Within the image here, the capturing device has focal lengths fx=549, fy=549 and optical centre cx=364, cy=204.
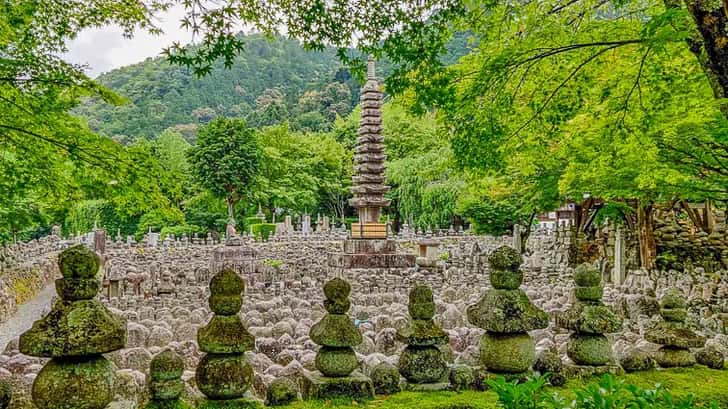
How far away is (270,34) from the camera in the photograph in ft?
17.8

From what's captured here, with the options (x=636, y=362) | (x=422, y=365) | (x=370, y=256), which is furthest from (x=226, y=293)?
(x=370, y=256)

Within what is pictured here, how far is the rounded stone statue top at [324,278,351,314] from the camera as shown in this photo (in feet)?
13.8

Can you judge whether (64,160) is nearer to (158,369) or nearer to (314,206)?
(158,369)

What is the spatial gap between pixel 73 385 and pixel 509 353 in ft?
10.4

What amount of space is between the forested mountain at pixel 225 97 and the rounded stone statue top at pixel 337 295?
54.6 metres

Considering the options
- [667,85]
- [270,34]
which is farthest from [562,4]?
[270,34]

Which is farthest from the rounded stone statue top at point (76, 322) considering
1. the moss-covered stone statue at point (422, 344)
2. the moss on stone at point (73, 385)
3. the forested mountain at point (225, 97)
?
the forested mountain at point (225, 97)

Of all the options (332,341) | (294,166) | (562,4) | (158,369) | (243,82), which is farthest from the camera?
(243,82)

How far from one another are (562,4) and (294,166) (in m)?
37.2

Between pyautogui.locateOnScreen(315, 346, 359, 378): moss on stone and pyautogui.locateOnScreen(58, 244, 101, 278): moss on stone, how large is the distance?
1.78m

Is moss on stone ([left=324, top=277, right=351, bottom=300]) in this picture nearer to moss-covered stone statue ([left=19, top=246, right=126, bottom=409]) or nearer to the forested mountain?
moss-covered stone statue ([left=19, top=246, right=126, bottom=409])

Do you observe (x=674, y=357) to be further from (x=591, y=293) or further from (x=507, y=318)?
(x=507, y=318)

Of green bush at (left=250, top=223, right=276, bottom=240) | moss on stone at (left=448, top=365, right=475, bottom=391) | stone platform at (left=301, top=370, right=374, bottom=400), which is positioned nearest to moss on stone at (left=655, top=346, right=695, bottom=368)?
moss on stone at (left=448, top=365, right=475, bottom=391)

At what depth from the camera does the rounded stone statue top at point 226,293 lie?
3.78 m
